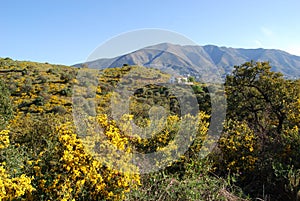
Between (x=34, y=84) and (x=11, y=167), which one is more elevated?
(x=11, y=167)

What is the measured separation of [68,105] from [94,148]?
80.8 feet

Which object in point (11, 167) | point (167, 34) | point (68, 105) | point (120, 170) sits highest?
point (167, 34)

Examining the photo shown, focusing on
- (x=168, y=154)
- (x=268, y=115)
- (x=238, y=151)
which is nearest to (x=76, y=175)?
(x=168, y=154)

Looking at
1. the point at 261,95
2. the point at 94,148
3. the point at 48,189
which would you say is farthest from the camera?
the point at 261,95

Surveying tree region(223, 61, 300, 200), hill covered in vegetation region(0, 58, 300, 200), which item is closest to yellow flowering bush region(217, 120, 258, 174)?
A: hill covered in vegetation region(0, 58, 300, 200)

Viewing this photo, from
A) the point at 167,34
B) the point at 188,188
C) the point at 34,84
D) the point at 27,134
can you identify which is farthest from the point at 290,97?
the point at 34,84

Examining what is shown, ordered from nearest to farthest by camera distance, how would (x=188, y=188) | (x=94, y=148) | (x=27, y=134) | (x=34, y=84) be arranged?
(x=94, y=148)
(x=188, y=188)
(x=27, y=134)
(x=34, y=84)

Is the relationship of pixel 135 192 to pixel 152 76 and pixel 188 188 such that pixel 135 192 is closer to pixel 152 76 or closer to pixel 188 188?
pixel 188 188

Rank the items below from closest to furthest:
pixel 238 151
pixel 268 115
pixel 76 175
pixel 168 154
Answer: pixel 76 175, pixel 168 154, pixel 238 151, pixel 268 115

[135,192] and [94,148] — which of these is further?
[135,192]

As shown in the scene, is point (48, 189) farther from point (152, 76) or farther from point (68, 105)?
point (152, 76)

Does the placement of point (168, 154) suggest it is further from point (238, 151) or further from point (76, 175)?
point (76, 175)

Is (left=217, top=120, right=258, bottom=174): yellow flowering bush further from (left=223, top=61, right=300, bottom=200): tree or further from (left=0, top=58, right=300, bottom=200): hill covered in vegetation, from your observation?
(left=223, top=61, right=300, bottom=200): tree

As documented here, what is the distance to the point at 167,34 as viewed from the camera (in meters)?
8.71
